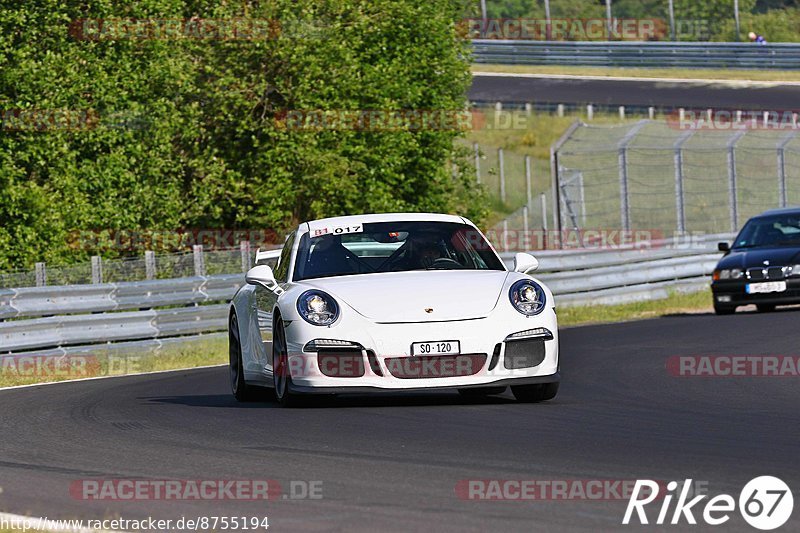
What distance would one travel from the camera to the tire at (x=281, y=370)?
10555mm

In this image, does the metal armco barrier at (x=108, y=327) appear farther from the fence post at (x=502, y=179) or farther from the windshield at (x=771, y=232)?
the fence post at (x=502, y=179)

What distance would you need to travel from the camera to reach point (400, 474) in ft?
23.7

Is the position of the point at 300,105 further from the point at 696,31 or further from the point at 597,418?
the point at 696,31

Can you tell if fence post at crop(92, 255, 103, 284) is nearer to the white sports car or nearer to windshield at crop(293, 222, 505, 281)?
windshield at crop(293, 222, 505, 281)

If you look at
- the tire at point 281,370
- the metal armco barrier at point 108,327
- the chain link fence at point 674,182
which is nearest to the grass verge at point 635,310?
the metal armco barrier at point 108,327

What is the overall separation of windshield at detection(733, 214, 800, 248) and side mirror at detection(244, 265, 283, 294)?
1238cm

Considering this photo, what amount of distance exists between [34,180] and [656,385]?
17745 mm

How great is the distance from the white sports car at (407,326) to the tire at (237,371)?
0.97 meters

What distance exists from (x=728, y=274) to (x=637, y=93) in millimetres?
29333

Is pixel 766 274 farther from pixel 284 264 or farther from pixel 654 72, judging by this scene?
pixel 654 72

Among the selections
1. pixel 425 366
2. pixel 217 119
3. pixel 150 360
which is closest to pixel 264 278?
pixel 425 366

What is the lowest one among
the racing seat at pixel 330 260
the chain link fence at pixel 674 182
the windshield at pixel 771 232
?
the chain link fence at pixel 674 182

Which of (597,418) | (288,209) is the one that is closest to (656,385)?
(597,418)

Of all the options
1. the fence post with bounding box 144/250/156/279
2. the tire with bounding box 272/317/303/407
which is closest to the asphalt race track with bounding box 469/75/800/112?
the fence post with bounding box 144/250/156/279
